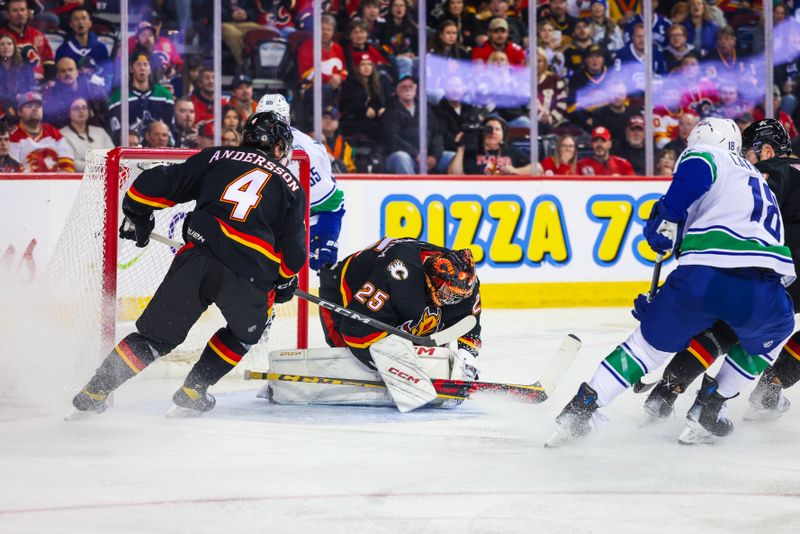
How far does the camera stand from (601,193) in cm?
700

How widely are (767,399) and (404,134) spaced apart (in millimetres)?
3566

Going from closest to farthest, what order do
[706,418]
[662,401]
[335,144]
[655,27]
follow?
[706,418]
[662,401]
[335,144]
[655,27]

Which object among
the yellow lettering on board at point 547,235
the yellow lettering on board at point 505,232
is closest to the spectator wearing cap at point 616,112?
the yellow lettering on board at point 547,235

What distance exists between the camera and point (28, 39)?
245 inches

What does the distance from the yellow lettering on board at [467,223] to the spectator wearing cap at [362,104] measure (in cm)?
63

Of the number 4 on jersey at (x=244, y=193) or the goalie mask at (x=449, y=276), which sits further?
the goalie mask at (x=449, y=276)

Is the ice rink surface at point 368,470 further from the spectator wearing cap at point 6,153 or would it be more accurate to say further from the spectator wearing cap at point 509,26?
the spectator wearing cap at point 509,26

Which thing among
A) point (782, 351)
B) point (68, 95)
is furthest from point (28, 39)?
point (782, 351)

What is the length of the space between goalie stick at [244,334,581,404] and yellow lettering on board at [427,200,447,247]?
3009mm

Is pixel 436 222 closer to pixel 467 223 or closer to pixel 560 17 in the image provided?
pixel 467 223

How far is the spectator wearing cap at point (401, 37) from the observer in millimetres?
6875

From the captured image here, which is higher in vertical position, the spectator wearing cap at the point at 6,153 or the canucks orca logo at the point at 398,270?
the spectator wearing cap at the point at 6,153

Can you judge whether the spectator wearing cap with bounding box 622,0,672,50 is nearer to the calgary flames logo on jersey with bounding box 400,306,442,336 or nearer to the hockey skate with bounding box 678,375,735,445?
the calgary flames logo on jersey with bounding box 400,306,442,336

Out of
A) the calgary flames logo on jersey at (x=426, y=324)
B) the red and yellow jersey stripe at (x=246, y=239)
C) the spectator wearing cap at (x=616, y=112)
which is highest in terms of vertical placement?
the spectator wearing cap at (x=616, y=112)
